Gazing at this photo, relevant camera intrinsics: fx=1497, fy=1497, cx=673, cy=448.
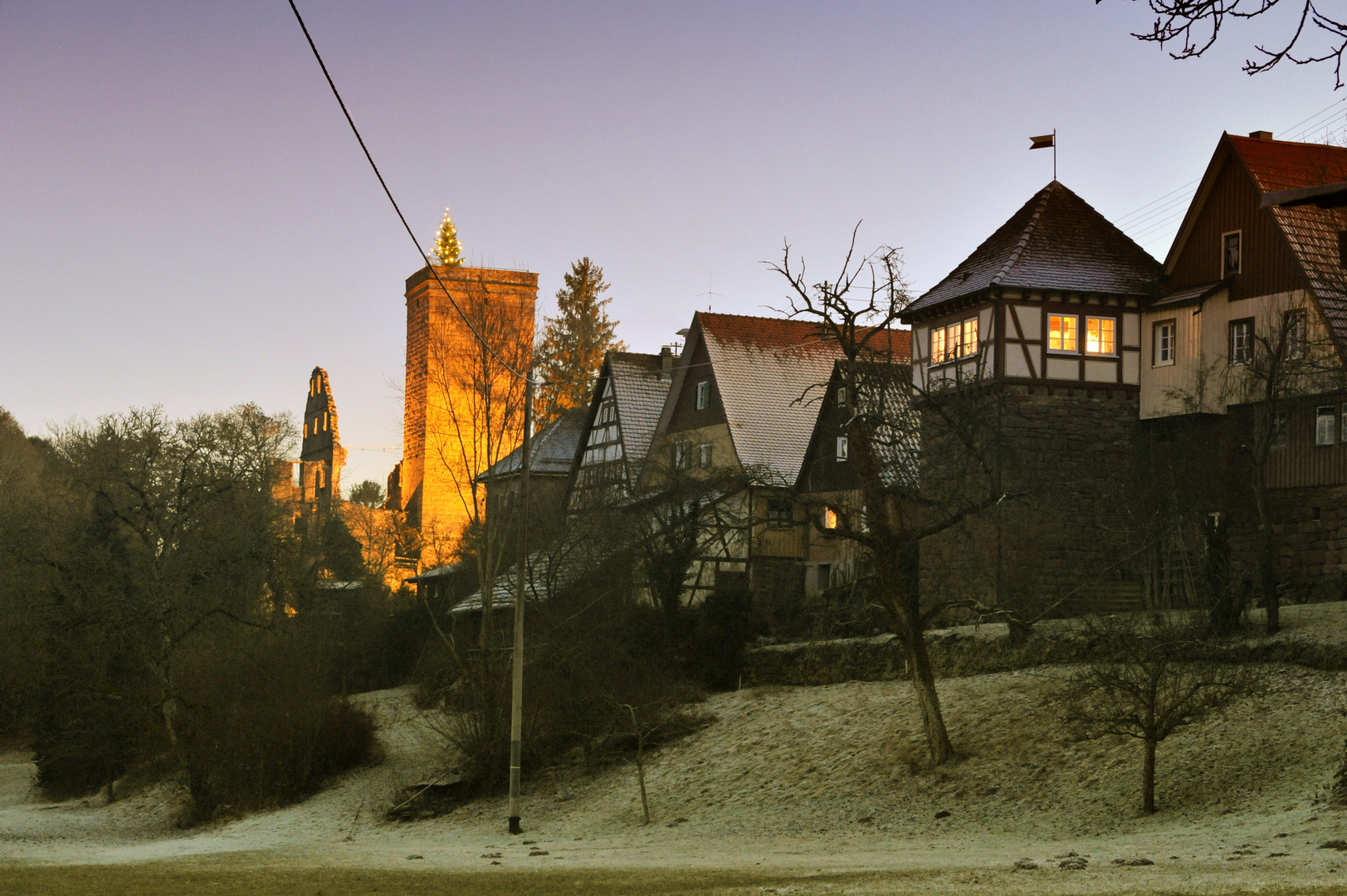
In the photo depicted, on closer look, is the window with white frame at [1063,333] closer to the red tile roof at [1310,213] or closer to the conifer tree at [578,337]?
the red tile roof at [1310,213]

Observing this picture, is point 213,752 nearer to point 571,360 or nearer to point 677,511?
point 677,511

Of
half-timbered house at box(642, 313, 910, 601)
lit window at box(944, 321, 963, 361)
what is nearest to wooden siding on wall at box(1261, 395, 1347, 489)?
lit window at box(944, 321, 963, 361)

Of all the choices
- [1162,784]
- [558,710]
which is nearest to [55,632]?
[558,710]

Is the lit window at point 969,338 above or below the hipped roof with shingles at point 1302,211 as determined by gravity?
below

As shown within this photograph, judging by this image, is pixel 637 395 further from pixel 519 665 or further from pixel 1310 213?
pixel 519 665

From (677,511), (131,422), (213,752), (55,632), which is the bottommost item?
(213,752)

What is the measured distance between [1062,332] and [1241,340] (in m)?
4.02

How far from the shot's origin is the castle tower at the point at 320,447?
74.2m

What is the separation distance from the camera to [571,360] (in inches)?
2844

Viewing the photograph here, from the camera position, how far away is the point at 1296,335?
31.8 metres

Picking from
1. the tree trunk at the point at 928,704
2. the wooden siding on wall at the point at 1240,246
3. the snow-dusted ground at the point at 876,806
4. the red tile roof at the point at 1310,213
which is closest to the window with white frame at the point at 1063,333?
the wooden siding on wall at the point at 1240,246

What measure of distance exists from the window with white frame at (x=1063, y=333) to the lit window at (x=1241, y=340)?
351 centimetres

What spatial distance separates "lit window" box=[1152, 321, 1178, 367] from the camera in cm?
3516

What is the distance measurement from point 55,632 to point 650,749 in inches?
642
